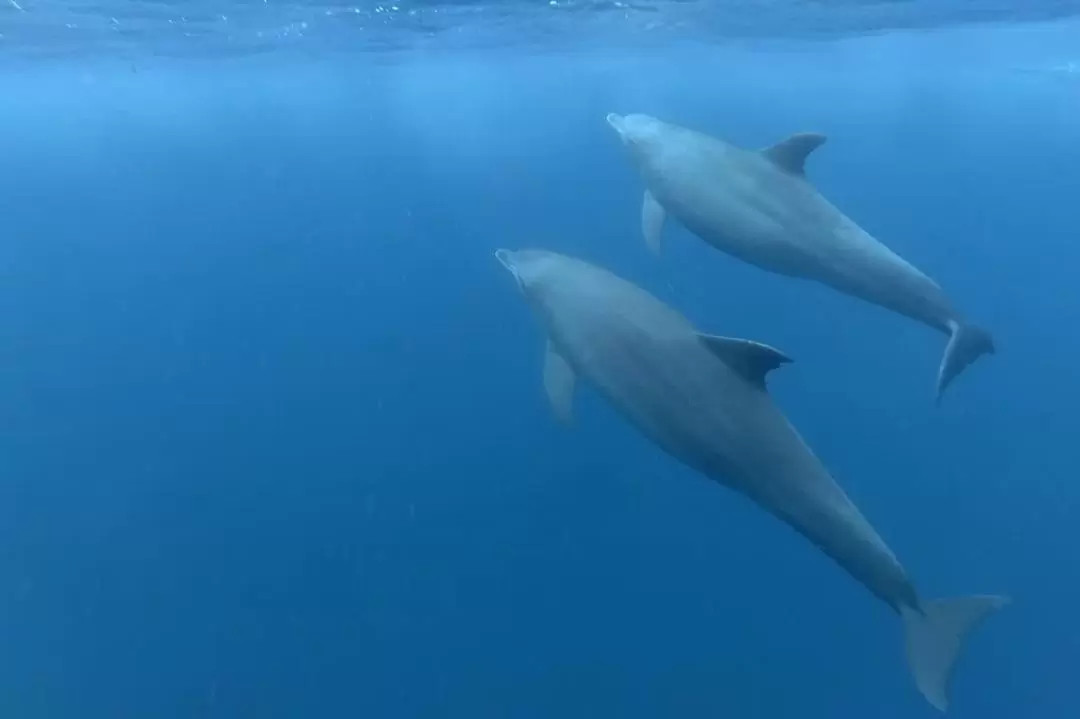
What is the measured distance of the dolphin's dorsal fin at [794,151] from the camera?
724cm

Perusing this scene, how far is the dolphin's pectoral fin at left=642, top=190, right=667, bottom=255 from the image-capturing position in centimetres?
870

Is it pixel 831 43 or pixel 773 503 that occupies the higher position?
pixel 773 503

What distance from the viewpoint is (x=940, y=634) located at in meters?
6.66

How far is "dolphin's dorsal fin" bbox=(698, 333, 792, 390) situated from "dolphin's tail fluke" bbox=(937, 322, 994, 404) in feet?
10.1

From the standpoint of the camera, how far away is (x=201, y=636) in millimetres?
13906

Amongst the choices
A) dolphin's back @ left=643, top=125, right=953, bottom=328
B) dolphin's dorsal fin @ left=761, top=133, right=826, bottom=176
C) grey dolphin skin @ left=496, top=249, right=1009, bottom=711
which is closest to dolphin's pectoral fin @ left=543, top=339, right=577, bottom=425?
grey dolphin skin @ left=496, top=249, right=1009, bottom=711

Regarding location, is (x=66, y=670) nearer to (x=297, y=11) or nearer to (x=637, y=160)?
(x=637, y=160)

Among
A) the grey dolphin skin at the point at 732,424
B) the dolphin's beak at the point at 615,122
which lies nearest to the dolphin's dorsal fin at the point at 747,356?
the grey dolphin skin at the point at 732,424

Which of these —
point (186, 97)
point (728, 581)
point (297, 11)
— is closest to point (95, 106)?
point (186, 97)

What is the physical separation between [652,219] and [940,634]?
431cm

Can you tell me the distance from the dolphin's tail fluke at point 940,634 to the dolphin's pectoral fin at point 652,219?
13.2 ft

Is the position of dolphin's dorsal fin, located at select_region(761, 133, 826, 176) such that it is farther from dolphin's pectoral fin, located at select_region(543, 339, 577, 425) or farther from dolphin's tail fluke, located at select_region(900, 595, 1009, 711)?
dolphin's tail fluke, located at select_region(900, 595, 1009, 711)

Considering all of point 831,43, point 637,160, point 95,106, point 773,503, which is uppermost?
point 637,160

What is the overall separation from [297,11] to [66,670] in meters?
15.8
